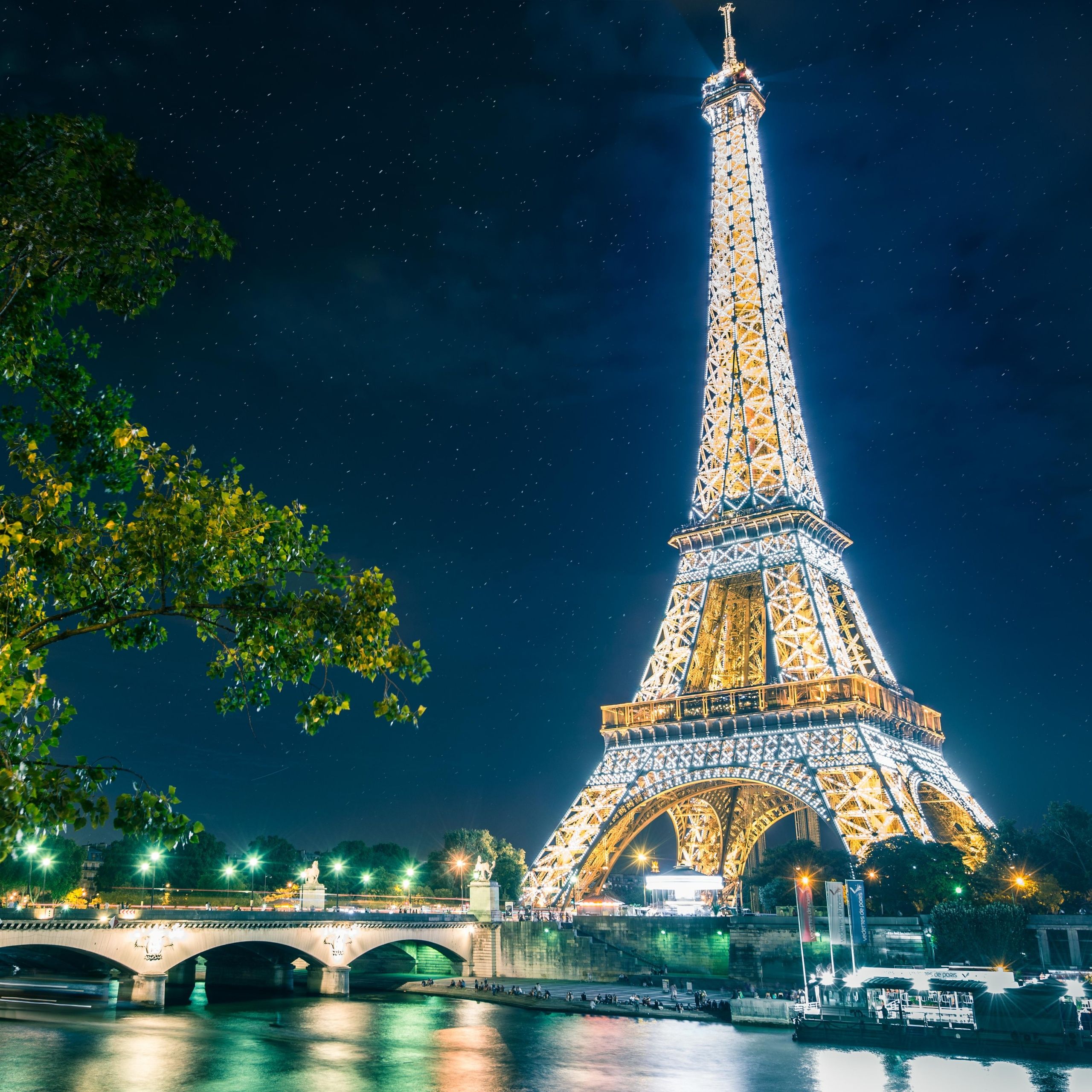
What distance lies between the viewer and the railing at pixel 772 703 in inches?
2429

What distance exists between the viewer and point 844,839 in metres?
57.5

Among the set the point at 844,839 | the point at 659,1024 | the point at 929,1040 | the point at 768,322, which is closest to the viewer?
the point at 929,1040

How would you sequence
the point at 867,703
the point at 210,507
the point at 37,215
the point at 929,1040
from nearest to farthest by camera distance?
the point at 37,215, the point at 210,507, the point at 929,1040, the point at 867,703

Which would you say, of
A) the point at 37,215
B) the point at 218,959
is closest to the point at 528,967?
the point at 218,959

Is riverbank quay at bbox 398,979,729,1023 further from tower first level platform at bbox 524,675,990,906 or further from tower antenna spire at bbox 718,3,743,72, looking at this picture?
tower antenna spire at bbox 718,3,743,72

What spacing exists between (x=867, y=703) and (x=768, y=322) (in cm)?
3651

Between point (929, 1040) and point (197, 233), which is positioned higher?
point (197, 233)

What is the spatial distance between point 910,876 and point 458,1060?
2970 centimetres


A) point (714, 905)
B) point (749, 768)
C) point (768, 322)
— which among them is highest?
point (768, 322)

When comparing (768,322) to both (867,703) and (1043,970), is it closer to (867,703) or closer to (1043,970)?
(867,703)

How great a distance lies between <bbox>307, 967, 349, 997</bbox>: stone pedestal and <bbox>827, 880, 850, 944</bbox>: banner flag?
99.0 ft

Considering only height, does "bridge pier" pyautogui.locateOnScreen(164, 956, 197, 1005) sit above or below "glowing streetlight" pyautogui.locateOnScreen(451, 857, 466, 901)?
below

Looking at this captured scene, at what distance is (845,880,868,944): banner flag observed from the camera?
Answer: 1873 inches

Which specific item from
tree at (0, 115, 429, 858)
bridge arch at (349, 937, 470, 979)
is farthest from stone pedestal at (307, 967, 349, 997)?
tree at (0, 115, 429, 858)
